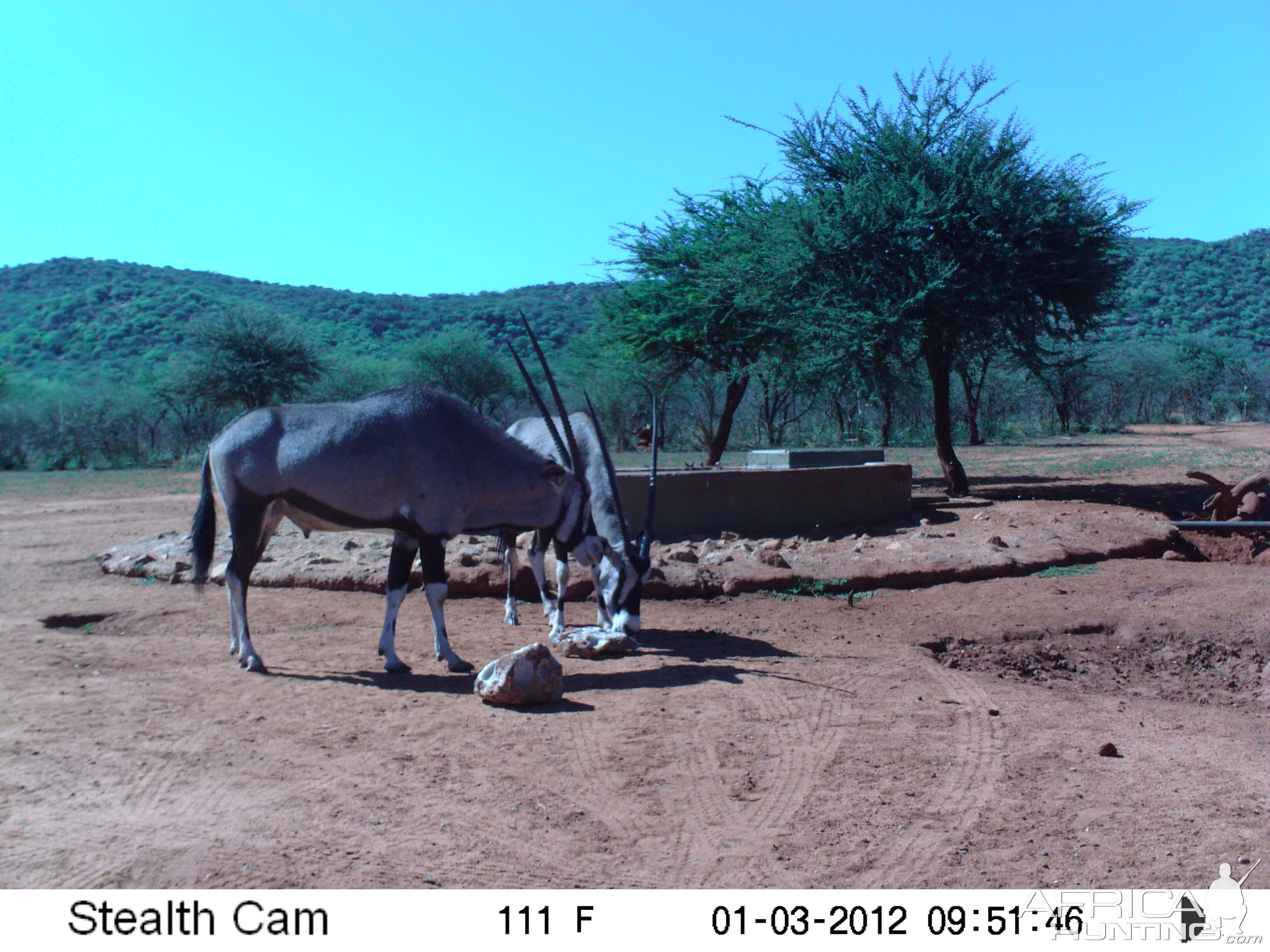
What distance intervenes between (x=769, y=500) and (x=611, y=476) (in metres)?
4.97

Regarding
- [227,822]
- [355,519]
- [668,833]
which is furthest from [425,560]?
[668,833]

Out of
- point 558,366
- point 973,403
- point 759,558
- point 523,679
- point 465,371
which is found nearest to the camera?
point 523,679

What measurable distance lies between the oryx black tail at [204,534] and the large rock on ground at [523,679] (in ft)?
8.41

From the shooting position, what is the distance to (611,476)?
23.7ft

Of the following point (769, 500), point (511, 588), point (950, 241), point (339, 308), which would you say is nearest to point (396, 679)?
point (511, 588)

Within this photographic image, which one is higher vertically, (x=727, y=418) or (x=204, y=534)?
(x=727, y=418)

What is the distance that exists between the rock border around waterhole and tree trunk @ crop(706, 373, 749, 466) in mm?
8157

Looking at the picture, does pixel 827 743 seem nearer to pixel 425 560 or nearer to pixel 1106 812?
pixel 1106 812

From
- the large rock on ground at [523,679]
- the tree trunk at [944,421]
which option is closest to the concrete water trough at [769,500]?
the tree trunk at [944,421]

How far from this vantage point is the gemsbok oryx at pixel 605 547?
6.57 metres

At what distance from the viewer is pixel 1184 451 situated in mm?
26547

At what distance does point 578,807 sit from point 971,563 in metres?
6.65

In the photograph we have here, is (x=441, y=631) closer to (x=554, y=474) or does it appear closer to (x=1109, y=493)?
(x=554, y=474)

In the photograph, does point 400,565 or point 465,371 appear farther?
point 465,371
